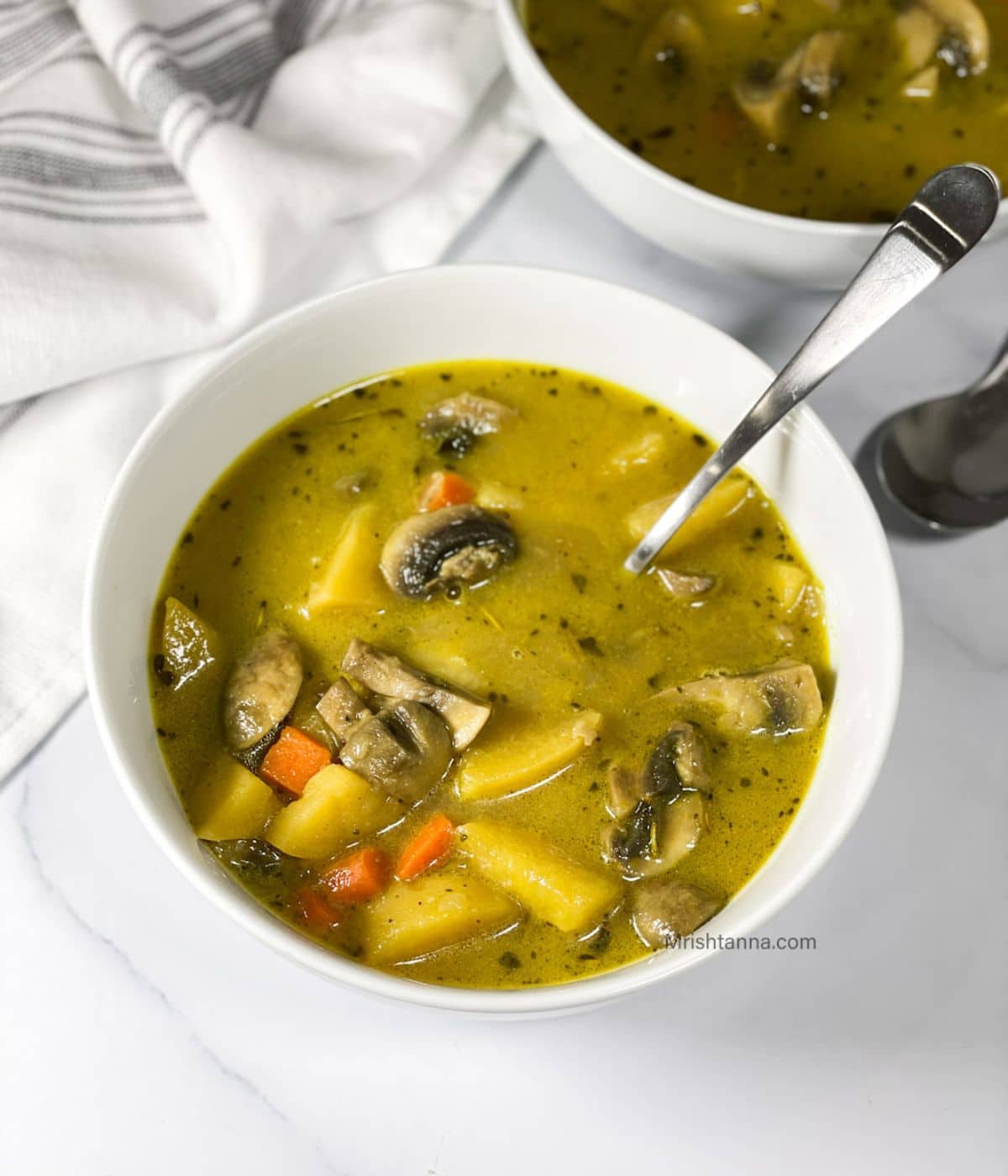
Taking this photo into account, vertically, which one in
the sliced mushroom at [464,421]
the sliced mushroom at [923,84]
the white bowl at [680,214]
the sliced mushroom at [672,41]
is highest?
the sliced mushroom at [923,84]

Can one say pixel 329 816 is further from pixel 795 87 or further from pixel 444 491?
pixel 795 87

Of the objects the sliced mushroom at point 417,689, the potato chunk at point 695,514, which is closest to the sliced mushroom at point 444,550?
the sliced mushroom at point 417,689

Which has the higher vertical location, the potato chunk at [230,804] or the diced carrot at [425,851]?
the diced carrot at [425,851]

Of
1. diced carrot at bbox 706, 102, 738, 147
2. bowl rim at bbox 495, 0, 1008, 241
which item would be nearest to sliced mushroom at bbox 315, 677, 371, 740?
bowl rim at bbox 495, 0, 1008, 241

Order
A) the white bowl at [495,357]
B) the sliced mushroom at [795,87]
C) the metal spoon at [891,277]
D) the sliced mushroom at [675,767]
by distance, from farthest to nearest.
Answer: the sliced mushroom at [795,87], the sliced mushroom at [675,767], the metal spoon at [891,277], the white bowl at [495,357]

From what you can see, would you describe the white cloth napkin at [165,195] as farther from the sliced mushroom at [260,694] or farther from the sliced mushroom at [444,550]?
the sliced mushroom at [444,550]

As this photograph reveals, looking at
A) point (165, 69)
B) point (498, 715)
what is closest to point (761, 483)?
point (498, 715)
